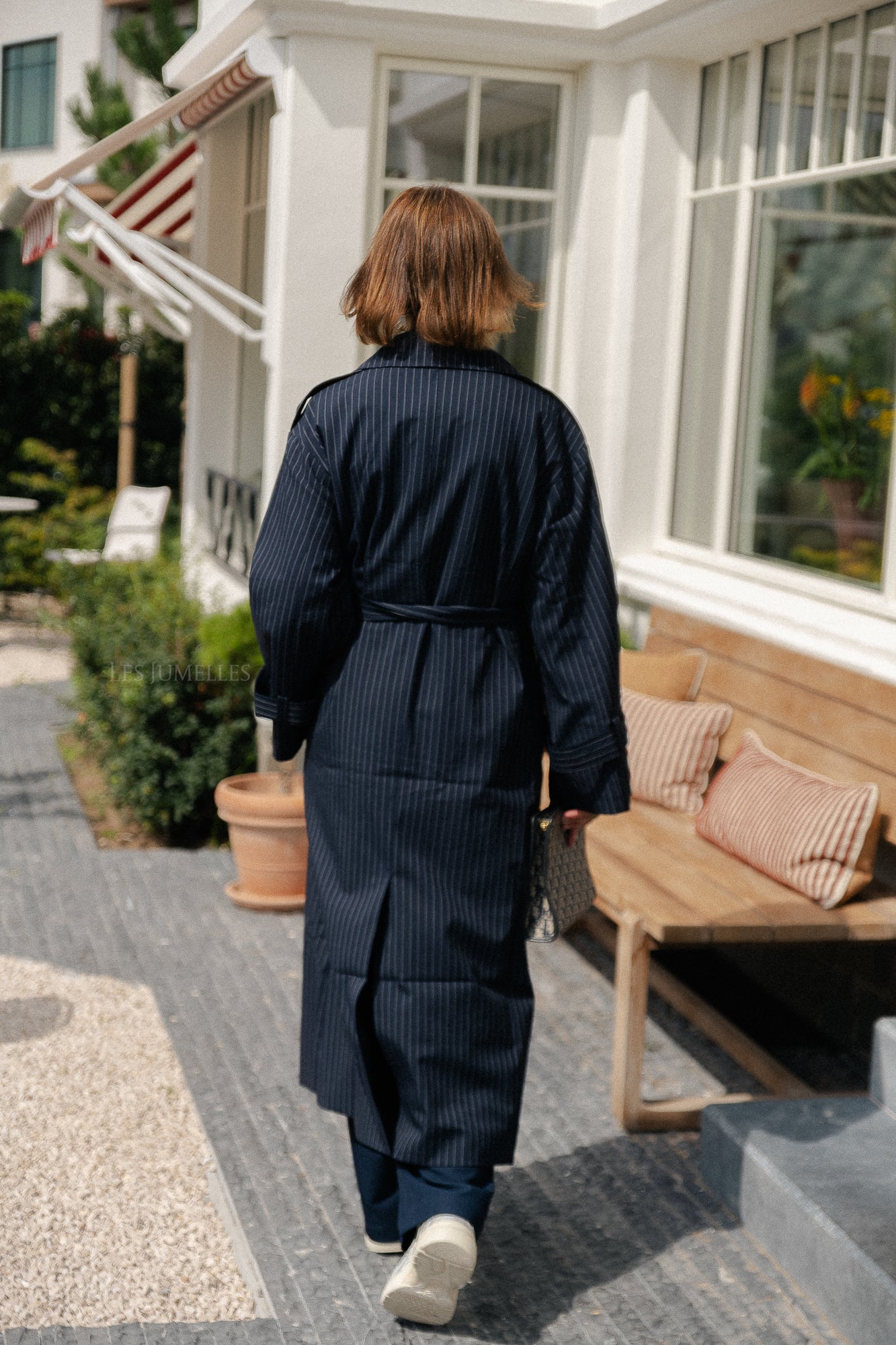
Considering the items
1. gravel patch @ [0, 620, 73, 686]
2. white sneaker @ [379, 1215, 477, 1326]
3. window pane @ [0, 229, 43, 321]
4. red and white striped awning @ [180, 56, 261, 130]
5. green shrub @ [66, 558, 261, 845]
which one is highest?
window pane @ [0, 229, 43, 321]

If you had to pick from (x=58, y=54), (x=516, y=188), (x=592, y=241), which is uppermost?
(x=58, y=54)

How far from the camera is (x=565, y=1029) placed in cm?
458

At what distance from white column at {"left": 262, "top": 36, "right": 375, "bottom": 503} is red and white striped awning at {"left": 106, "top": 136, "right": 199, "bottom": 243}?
13.1 ft

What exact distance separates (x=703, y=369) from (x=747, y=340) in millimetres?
262

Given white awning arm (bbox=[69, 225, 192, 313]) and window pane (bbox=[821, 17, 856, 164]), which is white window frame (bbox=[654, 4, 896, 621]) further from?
white awning arm (bbox=[69, 225, 192, 313])

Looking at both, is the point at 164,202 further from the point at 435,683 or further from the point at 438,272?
the point at 435,683

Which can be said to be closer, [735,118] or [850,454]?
[735,118]

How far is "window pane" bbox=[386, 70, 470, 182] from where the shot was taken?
6090 mm

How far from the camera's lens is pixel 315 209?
5938 mm

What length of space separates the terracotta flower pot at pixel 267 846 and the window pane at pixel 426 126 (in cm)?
256

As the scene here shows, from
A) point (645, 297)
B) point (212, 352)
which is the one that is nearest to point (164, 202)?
point (212, 352)

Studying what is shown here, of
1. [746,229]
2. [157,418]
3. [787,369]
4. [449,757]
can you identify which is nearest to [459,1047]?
[449,757]

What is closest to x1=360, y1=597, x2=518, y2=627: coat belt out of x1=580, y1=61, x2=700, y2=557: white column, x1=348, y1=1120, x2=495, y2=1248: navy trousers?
x1=348, y1=1120, x2=495, y2=1248: navy trousers

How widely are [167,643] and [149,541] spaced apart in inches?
207
